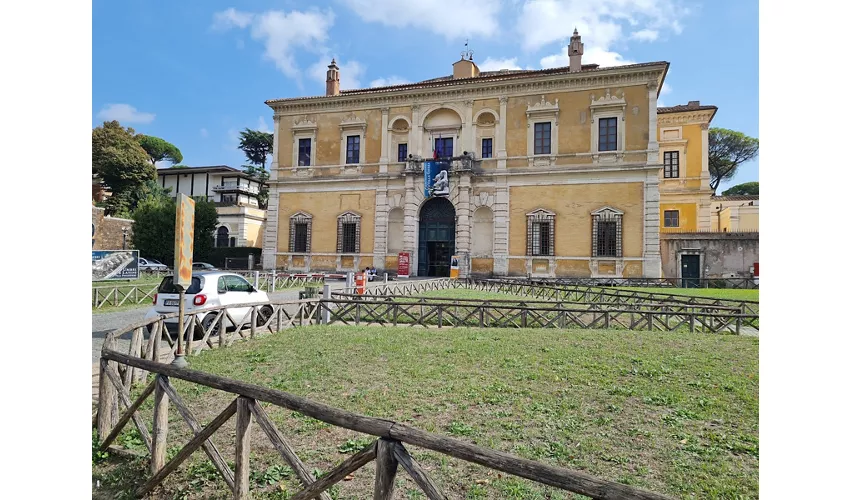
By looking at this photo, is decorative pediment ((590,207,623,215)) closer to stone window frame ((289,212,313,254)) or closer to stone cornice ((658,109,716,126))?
stone cornice ((658,109,716,126))

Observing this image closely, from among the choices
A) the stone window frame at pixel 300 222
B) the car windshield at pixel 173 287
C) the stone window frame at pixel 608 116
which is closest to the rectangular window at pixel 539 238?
the stone window frame at pixel 608 116

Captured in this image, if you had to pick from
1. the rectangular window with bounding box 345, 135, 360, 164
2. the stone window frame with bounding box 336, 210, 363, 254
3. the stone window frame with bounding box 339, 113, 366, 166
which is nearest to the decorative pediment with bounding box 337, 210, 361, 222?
the stone window frame with bounding box 336, 210, 363, 254

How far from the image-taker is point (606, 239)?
23141 mm

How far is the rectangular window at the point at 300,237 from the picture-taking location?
27641 mm

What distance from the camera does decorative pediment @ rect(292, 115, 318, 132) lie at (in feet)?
91.3

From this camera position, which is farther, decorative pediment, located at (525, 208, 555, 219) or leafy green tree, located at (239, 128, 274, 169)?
leafy green tree, located at (239, 128, 274, 169)

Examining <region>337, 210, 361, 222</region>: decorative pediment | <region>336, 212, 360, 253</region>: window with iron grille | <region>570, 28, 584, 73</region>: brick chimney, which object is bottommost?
<region>336, 212, 360, 253</region>: window with iron grille

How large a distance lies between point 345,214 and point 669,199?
20.2 metres

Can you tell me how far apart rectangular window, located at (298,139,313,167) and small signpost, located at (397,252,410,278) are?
8725 millimetres

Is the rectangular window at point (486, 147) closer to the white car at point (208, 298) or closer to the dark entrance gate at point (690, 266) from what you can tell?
the dark entrance gate at point (690, 266)

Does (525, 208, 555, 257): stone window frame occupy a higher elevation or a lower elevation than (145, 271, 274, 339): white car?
higher

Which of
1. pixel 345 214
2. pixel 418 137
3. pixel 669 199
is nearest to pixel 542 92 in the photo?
pixel 418 137

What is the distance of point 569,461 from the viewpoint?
10.9 feet
